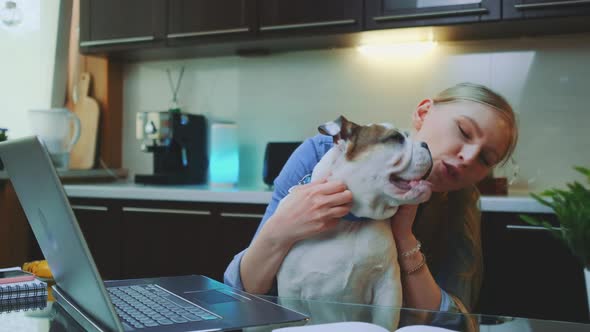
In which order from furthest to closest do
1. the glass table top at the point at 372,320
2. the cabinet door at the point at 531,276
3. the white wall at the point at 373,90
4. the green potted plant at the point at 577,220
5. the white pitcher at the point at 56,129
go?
1. the white pitcher at the point at 56,129
2. the white wall at the point at 373,90
3. the cabinet door at the point at 531,276
4. the green potted plant at the point at 577,220
5. the glass table top at the point at 372,320

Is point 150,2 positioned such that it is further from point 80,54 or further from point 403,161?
point 403,161

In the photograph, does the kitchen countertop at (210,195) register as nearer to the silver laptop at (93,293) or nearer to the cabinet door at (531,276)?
the cabinet door at (531,276)

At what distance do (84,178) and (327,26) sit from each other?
1.48 metres

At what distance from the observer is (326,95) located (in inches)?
114

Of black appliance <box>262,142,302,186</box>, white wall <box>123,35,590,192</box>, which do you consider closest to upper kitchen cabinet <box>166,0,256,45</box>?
white wall <box>123,35,590,192</box>

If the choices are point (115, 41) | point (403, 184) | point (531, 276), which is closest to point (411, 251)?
point (403, 184)

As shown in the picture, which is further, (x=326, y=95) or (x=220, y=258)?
(x=326, y=95)

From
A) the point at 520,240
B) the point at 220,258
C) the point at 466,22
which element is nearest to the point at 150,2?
the point at 220,258

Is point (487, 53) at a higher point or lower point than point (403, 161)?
higher

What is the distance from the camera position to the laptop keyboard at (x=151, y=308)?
33.4 inches

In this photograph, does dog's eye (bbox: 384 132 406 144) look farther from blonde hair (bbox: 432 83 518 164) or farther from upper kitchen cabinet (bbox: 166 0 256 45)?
upper kitchen cabinet (bbox: 166 0 256 45)

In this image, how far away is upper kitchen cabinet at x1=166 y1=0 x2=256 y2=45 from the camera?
A: 2.71m

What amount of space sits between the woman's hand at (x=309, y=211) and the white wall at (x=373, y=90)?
1612 millimetres

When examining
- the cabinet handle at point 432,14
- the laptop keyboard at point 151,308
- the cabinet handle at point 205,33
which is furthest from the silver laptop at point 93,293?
the cabinet handle at point 205,33
